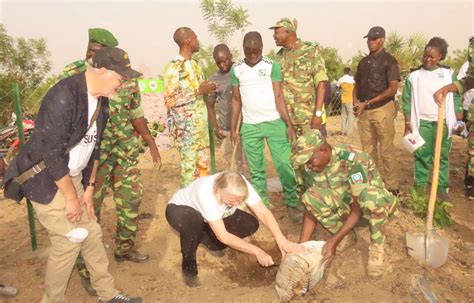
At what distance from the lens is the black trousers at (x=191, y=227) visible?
126 inches

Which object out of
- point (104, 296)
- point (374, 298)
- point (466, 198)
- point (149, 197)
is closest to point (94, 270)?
point (104, 296)

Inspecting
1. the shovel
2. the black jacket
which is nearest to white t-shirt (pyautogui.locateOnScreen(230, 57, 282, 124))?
the shovel

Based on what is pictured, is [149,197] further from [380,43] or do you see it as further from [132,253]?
[380,43]

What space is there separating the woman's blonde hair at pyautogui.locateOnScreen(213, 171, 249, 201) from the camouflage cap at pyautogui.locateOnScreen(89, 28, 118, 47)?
53.1 inches

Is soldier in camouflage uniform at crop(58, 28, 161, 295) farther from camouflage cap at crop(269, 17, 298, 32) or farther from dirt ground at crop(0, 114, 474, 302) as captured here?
camouflage cap at crop(269, 17, 298, 32)

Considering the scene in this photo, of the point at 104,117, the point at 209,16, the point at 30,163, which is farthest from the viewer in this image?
the point at 209,16

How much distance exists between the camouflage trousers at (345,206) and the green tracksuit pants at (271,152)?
2.77 feet

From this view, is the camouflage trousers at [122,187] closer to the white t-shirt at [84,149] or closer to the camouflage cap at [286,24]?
the white t-shirt at [84,149]

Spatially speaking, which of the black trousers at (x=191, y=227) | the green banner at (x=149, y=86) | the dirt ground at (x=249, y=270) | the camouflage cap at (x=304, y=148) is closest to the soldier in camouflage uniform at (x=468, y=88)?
the dirt ground at (x=249, y=270)

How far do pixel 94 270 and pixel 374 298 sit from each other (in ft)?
6.43

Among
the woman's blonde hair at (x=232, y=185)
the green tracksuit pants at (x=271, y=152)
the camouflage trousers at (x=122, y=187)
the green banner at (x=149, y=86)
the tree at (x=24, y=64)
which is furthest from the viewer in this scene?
the tree at (x=24, y=64)

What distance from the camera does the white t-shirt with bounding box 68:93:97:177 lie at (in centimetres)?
250

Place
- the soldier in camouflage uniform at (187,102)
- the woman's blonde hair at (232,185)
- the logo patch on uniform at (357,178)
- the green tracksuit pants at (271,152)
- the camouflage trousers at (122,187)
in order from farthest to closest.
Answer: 1. the green tracksuit pants at (271,152)
2. the soldier in camouflage uniform at (187,102)
3. the camouflage trousers at (122,187)
4. the logo patch on uniform at (357,178)
5. the woman's blonde hair at (232,185)

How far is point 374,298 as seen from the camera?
2895mm
